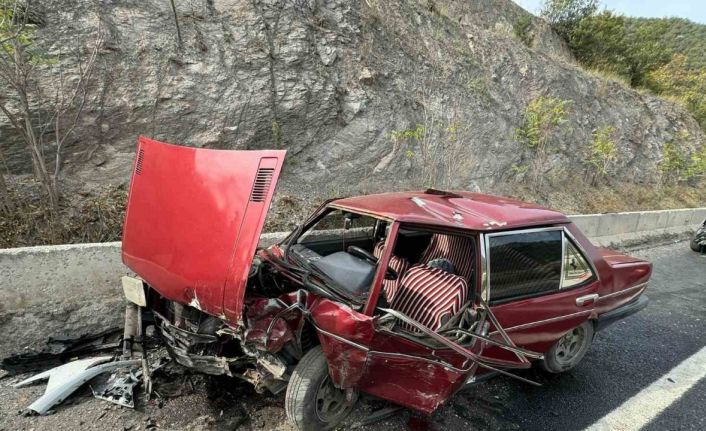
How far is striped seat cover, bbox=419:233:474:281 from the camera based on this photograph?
297 cm

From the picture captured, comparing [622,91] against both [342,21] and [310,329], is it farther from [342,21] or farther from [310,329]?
[310,329]

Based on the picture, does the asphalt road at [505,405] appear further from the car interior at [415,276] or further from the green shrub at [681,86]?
the green shrub at [681,86]

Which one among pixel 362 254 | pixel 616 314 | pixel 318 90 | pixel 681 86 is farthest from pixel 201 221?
pixel 681 86

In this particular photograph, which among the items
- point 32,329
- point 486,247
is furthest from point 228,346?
point 32,329

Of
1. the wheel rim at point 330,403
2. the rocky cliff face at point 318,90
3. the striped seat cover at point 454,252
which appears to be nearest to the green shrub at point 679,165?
the rocky cliff face at point 318,90

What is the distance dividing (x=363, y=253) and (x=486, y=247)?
2.84 feet

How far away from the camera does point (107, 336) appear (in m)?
3.31

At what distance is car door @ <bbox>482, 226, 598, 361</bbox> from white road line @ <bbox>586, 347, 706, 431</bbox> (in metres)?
0.65

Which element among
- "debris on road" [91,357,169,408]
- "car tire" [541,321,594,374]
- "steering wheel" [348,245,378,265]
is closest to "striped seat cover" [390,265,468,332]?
"steering wheel" [348,245,378,265]

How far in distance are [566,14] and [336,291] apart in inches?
779

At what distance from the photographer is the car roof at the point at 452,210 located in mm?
2623

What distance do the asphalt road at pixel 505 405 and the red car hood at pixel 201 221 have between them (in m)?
0.90

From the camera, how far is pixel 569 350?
3.44 m

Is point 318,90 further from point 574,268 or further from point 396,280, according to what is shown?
point 574,268
